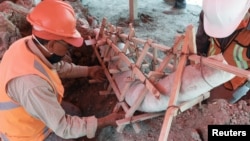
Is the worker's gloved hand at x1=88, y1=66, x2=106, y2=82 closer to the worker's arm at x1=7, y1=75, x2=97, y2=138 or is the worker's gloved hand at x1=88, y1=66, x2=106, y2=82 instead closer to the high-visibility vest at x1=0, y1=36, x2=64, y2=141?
the high-visibility vest at x1=0, y1=36, x2=64, y2=141

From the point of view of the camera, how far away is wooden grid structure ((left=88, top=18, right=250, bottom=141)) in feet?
5.05

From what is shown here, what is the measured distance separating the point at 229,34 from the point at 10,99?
153 cm

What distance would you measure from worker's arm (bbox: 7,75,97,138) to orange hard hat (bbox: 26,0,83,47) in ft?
0.97

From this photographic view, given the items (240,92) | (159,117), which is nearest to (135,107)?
(159,117)

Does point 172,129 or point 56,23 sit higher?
point 56,23

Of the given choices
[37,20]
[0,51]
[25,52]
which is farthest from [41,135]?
[0,51]

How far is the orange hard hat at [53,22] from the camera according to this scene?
A: 1.83 m

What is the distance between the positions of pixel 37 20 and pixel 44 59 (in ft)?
0.88

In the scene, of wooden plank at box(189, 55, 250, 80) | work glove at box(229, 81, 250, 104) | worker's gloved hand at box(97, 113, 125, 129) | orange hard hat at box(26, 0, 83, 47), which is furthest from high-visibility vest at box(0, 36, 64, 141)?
work glove at box(229, 81, 250, 104)

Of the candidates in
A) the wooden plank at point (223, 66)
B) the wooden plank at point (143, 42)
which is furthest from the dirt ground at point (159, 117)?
the wooden plank at point (223, 66)

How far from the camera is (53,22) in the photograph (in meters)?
1.83

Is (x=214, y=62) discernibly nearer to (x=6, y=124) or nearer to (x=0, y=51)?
(x=6, y=124)

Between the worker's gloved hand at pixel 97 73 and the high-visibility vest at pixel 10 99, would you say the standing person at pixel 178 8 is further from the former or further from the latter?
the high-visibility vest at pixel 10 99

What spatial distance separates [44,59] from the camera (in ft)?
6.40
